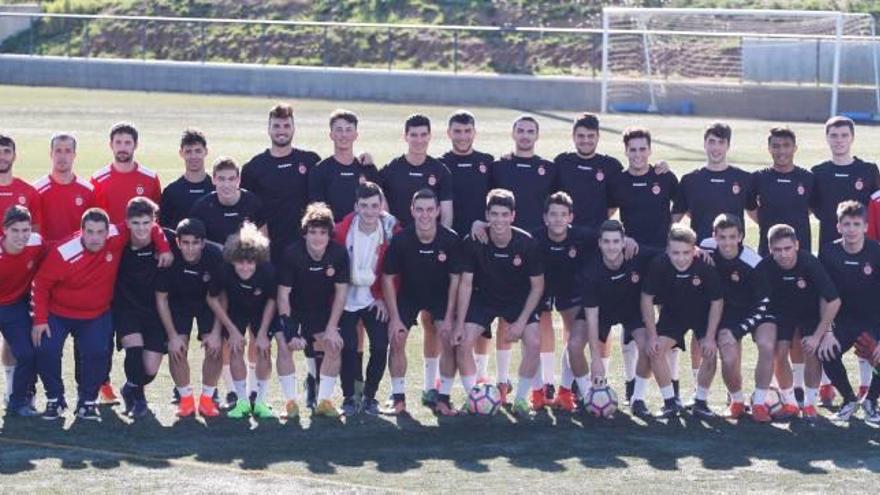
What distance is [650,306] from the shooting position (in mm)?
10445

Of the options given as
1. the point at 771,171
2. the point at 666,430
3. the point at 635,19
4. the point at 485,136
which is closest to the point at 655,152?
the point at 485,136

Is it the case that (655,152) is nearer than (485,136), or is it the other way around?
(655,152)

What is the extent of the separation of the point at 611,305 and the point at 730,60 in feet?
81.5

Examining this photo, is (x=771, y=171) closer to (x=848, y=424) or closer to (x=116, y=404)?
(x=848, y=424)

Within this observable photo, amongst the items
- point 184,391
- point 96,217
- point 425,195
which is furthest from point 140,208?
point 425,195

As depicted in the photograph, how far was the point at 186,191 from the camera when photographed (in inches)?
432

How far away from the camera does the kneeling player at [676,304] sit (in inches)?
409

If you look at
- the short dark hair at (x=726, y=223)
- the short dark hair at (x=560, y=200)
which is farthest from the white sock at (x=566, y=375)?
the short dark hair at (x=726, y=223)

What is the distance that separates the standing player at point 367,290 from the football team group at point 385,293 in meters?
0.01

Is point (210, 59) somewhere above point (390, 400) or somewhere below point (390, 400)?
above

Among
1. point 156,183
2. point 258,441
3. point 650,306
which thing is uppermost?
point 156,183

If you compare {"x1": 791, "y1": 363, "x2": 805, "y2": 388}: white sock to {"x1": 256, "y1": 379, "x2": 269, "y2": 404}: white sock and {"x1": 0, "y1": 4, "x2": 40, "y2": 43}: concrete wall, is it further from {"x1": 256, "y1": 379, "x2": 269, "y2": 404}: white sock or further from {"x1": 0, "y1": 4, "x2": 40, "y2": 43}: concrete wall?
{"x1": 0, "y1": 4, "x2": 40, "y2": 43}: concrete wall

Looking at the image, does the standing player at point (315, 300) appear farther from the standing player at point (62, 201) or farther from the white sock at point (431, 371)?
the standing player at point (62, 201)

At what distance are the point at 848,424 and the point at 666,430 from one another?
3.65 ft
